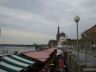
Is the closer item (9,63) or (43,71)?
(9,63)

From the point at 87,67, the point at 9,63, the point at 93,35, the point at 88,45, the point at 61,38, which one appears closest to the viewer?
the point at 9,63

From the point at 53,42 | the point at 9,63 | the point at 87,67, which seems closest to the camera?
the point at 9,63

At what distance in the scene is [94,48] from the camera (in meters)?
28.3

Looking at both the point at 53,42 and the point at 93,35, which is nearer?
the point at 93,35

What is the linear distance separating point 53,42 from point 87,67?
6002 inches

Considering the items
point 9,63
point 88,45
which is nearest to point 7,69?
point 9,63

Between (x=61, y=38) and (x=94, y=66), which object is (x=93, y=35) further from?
(x=61, y=38)

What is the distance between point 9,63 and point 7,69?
0.82 meters

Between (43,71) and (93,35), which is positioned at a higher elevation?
(93,35)

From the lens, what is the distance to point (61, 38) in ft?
471

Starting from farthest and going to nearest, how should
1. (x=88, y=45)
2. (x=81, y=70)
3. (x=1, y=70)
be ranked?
(x=88, y=45) → (x=81, y=70) → (x=1, y=70)

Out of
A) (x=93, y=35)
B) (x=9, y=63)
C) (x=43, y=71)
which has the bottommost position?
(x=43, y=71)

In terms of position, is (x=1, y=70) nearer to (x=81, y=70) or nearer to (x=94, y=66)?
(x=81, y=70)

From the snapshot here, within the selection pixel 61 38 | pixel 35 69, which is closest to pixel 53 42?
pixel 61 38
